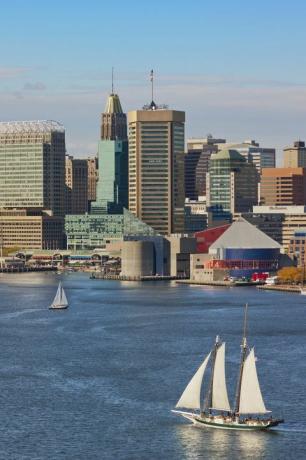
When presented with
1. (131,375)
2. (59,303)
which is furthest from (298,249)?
(131,375)

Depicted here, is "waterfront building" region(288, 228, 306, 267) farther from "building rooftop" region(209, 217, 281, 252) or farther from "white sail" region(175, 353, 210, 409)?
"white sail" region(175, 353, 210, 409)

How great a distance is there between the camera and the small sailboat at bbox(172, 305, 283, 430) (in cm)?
6131

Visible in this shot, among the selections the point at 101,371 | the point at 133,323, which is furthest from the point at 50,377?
the point at 133,323

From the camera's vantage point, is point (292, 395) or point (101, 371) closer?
point (292, 395)

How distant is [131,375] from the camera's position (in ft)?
251

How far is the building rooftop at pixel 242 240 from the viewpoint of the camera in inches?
7323

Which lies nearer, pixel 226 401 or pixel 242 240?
pixel 226 401

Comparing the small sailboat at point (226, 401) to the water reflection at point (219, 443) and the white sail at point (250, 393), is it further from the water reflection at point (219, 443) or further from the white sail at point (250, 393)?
the water reflection at point (219, 443)

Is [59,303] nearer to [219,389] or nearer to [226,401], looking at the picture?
[219,389]

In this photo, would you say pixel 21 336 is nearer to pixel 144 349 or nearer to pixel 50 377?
pixel 144 349

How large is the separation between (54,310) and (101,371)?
49652 millimetres

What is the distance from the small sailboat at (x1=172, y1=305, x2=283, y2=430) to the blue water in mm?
487

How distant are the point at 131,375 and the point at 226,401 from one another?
47.6ft

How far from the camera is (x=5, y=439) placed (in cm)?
6009
